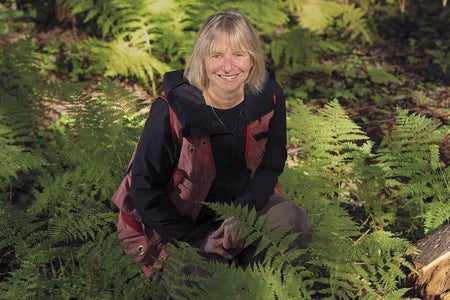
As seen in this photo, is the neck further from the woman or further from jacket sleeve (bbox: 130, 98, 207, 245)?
jacket sleeve (bbox: 130, 98, 207, 245)

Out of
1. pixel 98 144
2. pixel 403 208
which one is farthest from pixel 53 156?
pixel 403 208

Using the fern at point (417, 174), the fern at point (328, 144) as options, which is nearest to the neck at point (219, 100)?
the fern at point (328, 144)

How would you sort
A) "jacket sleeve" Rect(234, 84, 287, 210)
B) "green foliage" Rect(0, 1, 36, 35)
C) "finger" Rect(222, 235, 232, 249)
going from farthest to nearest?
"green foliage" Rect(0, 1, 36, 35), "jacket sleeve" Rect(234, 84, 287, 210), "finger" Rect(222, 235, 232, 249)

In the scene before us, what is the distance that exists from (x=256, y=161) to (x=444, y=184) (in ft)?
4.85

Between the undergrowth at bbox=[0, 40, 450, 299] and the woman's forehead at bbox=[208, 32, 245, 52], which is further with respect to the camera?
the woman's forehead at bbox=[208, 32, 245, 52]

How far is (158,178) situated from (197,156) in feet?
0.87

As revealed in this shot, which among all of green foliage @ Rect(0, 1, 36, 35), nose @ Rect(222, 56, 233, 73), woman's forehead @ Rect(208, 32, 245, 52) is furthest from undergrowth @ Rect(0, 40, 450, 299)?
green foliage @ Rect(0, 1, 36, 35)

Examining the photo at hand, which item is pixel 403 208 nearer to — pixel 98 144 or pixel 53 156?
pixel 98 144

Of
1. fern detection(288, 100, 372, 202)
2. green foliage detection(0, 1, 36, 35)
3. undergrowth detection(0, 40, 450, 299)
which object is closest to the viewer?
undergrowth detection(0, 40, 450, 299)

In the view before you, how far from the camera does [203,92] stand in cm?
308

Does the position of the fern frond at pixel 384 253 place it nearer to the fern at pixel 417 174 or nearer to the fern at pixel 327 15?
the fern at pixel 417 174

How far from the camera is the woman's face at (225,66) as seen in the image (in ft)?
9.57

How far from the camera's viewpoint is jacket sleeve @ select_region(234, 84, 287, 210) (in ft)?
10.7

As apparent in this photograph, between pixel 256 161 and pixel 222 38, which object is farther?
pixel 256 161
